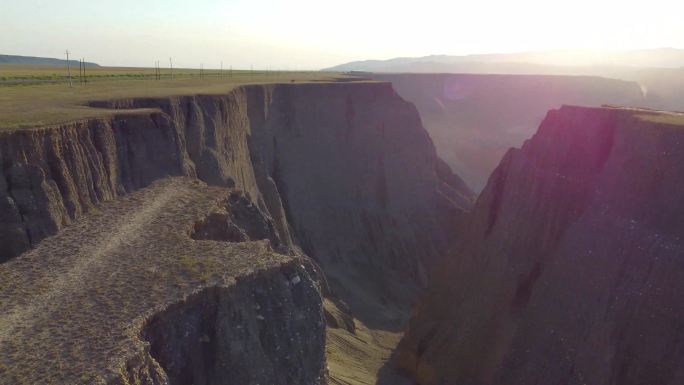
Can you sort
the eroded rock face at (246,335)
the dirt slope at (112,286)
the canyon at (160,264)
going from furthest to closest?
the eroded rock face at (246,335) → the canyon at (160,264) → the dirt slope at (112,286)

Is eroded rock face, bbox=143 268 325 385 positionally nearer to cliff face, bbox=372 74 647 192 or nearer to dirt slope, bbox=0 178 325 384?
dirt slope, bbox=0 178 325 384

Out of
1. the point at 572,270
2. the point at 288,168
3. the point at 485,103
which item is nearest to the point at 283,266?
the point at 572,270

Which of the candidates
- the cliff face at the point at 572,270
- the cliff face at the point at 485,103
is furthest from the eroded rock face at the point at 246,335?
the cliff face at the point at 485,103

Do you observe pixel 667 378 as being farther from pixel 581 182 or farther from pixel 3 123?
pixel 3 123

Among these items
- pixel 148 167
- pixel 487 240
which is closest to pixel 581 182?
pixel 487 240

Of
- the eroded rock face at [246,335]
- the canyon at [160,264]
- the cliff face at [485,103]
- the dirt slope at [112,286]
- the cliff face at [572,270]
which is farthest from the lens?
the cliff face at [485,103]

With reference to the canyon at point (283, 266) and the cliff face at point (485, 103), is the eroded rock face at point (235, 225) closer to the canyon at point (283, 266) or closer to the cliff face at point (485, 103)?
the canyon at point (283, 266)
